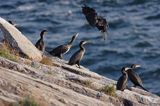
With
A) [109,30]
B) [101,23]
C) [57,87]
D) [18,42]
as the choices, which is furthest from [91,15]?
[109,30]

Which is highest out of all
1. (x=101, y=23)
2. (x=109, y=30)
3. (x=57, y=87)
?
(x=57, y=87)

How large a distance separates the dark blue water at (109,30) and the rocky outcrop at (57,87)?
55.6 feet

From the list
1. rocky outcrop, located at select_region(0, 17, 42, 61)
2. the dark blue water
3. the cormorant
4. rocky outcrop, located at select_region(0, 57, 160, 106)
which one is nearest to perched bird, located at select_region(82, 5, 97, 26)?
the cormorant

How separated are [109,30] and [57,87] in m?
34.9

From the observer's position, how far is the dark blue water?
144 feet

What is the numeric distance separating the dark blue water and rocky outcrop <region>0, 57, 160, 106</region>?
16.9 meters

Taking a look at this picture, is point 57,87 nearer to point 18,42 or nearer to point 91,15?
point 18,42

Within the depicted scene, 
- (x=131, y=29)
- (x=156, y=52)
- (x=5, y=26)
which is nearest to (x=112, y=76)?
(x=156, y=52)

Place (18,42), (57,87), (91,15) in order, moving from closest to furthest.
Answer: (57,87) → (18,42) → (91,15)

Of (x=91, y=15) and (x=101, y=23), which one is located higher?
(x=91, y=15)

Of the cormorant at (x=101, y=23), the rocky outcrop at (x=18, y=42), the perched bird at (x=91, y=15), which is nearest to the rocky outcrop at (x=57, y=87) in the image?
the rocky outcrop at (x=18, y=42)

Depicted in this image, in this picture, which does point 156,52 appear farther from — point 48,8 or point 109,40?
point 48,8

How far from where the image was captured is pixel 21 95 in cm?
1686

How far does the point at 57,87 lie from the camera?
59.6 feet
